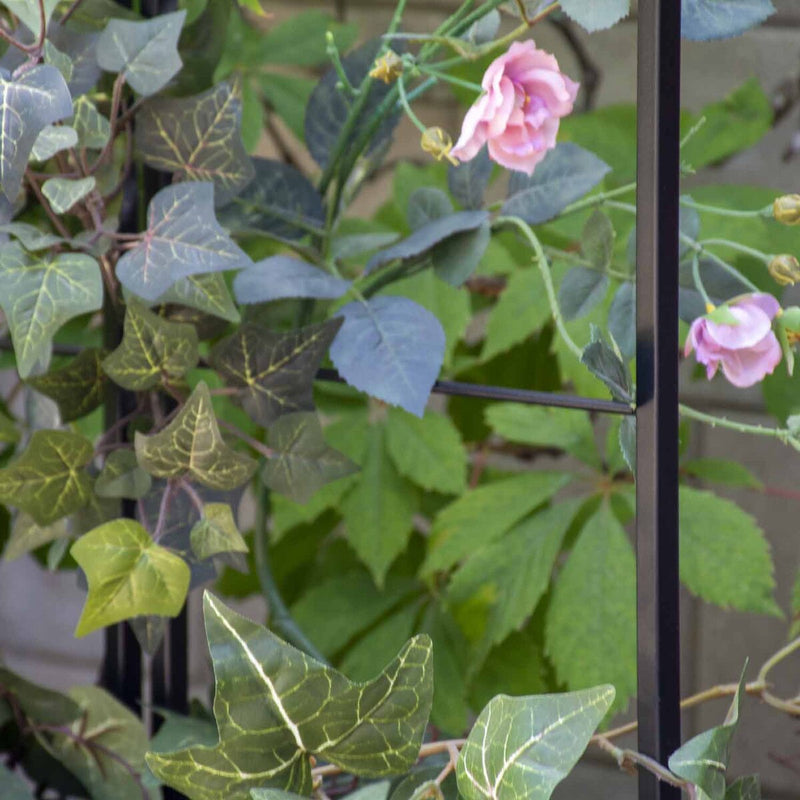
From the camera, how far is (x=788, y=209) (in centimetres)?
49

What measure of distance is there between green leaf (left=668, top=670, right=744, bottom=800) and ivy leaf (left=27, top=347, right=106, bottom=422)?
37 centimetres

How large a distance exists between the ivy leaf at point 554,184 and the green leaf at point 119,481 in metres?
0.25

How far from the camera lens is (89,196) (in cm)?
56

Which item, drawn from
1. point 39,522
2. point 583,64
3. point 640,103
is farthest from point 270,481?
point 583,64

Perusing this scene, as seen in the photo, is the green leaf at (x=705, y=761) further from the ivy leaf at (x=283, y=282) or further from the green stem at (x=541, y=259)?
the ivy leaf at (x=283, y=282)

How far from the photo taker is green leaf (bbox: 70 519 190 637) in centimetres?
50

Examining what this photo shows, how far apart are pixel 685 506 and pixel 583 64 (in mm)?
486

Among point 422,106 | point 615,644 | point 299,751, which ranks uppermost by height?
point 422,106

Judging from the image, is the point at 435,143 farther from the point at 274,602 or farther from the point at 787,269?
the point at 274,602

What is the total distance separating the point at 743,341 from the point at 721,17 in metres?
0.16

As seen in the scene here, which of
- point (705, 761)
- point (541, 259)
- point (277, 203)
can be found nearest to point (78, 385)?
point (277, 203)

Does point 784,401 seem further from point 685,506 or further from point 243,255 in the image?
point 243,255

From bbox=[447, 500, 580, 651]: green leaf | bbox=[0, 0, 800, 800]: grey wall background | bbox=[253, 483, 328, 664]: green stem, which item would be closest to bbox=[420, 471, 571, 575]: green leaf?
bbox=[447, 500, 580, 651]: green leaf

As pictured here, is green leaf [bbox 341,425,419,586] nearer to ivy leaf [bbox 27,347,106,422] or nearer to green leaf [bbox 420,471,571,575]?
green leaf [bbox 420,471,571,575]
